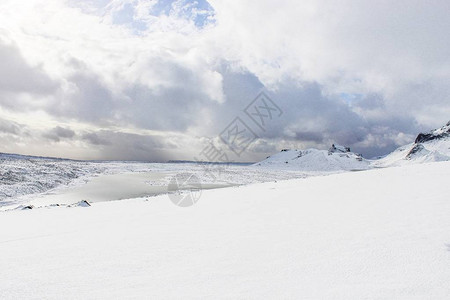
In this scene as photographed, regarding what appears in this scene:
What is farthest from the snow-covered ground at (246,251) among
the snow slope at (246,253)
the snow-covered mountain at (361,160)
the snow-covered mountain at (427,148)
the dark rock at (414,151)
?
the dark rock at (414,151)

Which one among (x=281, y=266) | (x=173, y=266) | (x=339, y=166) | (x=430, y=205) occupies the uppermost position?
(x=339, y=166)

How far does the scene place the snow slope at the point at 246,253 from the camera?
306 centimetres

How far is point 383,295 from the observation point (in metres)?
2.80

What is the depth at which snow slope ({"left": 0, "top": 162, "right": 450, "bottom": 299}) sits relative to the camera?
306cm

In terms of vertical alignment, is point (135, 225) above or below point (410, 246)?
below

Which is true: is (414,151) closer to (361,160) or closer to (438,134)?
(361,160)

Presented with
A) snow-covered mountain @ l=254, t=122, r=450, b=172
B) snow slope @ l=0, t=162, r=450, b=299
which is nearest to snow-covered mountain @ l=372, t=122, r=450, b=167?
snow-covered mountain @ l=254, t=122, r=450, b=172

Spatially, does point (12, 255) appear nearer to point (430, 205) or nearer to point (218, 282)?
point (218, 282)

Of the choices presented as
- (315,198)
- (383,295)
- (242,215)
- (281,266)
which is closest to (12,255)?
(281,266)

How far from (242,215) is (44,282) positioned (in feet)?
15.5

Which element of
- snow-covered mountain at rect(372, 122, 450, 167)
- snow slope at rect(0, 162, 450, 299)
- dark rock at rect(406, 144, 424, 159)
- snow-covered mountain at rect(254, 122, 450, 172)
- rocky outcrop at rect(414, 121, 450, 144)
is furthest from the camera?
rocky outcrop at rect(414, 121, 450, 144)

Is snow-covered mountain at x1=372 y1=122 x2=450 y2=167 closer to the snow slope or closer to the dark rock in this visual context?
the dark rock

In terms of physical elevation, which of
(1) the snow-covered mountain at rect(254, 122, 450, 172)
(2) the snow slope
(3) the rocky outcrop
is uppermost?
(3) the rocky outcrop


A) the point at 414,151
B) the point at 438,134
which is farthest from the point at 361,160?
the point at 438,134
